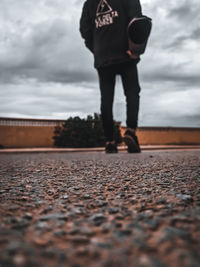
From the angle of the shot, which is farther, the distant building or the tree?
the distant building

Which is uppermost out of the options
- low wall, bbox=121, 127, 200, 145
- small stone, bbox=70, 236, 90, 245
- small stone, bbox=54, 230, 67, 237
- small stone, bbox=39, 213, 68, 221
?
low wall, bbox=121, 127, 200, 145

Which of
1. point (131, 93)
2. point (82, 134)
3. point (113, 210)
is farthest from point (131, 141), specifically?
point (82, 134)

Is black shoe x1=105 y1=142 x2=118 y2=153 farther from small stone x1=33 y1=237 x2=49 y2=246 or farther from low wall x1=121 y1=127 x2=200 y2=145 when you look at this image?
low wall x1=121 y1=127 x2=200 y2=145

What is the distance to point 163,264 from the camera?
326 mm

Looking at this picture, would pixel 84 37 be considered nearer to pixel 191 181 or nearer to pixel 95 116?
pixel 191 181

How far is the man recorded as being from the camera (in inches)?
113

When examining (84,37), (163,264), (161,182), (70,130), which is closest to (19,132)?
(70,130)

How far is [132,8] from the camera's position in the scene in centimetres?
282

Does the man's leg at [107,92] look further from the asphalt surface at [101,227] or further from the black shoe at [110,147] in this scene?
the asphalt surface at [101,227]

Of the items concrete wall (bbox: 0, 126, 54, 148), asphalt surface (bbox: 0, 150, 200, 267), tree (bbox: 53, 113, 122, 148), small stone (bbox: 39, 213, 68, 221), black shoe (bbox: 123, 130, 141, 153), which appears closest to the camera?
asphalt surface (bbox: 0, 150, 200, 267)

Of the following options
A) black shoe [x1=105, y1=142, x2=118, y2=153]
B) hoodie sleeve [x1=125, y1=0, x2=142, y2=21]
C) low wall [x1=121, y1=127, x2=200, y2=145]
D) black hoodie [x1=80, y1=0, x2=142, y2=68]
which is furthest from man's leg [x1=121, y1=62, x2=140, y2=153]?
low wall [x1=121, y1=127, x2=200, y2=145]

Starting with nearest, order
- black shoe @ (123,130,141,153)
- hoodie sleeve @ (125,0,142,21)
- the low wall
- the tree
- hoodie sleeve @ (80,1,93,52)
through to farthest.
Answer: hoodie sleeve @ (125,0,142,21) → black shoe @ (123,130,141,153) → hoodie sleeve @ (80,1,93,52) → the tree → the low wall

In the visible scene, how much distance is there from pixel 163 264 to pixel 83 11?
11.0 ft

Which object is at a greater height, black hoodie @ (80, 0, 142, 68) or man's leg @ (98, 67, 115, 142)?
black hoodie @ (80, 0, 142, 68)
